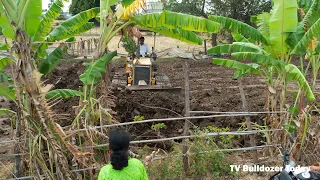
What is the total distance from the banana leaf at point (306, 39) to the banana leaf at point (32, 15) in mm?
4508

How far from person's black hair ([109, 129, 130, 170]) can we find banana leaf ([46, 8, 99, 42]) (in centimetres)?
381

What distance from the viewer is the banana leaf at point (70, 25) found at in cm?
656

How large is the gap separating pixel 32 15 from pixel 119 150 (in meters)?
3.07

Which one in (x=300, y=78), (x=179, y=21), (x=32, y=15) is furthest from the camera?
(x=179, y=21)

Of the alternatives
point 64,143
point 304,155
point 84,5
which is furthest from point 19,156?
point 84,5

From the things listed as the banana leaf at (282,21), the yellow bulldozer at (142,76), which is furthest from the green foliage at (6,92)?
the yellow bulldozer at (142,76)

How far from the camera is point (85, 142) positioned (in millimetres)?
5879

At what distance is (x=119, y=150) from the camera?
3.31 metres

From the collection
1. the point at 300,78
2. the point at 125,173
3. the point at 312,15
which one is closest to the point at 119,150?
the point at 125,173

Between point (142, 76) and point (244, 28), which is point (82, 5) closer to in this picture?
point (142, 76)

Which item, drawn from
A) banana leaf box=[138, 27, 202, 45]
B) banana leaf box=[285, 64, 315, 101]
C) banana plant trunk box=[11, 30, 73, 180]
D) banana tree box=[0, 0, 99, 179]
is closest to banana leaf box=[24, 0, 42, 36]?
banana tree box=[0, 0, 99, 179]

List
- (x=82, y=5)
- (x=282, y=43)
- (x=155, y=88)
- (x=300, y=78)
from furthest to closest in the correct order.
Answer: (x=82, y=5)
(x=155, y=88)
(x=282, y=43)
(x=300, y=78)

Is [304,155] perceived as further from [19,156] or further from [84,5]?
[84,5]

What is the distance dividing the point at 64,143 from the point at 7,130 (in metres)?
4.79
